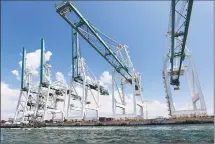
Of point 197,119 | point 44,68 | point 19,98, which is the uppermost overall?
point 44,68

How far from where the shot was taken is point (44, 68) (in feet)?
245

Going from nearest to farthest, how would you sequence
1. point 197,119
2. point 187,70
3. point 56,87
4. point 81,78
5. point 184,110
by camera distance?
point 197,119 < point 184,110 < point 187,70 < point 81,78 < point 56,87

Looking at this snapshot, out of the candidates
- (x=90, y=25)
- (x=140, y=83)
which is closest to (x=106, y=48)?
(x=90, y=25)

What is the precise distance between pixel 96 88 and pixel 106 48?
18932 mm

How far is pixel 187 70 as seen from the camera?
172 feet

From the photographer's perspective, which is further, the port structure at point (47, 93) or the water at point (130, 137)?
the port structure at point (47, 93)

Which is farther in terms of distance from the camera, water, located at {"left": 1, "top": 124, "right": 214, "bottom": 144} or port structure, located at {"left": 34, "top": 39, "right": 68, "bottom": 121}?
port structure, located at {"left": 34, "top": 39, "right": 68, "bottom": 121}

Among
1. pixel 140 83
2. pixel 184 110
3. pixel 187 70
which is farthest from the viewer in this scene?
pixel 140 83

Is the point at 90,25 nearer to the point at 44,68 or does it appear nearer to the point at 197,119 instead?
the point at 197,119

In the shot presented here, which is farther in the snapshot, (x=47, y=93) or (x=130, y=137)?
(x=47, y=93)

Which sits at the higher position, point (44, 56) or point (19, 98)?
point (44, 56)

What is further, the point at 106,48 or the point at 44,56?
the point at 44,56

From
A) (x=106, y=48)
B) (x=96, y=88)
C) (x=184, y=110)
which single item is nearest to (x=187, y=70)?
(x=184, y=110)

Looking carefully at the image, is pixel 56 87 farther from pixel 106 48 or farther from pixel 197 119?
pixel 197 119
